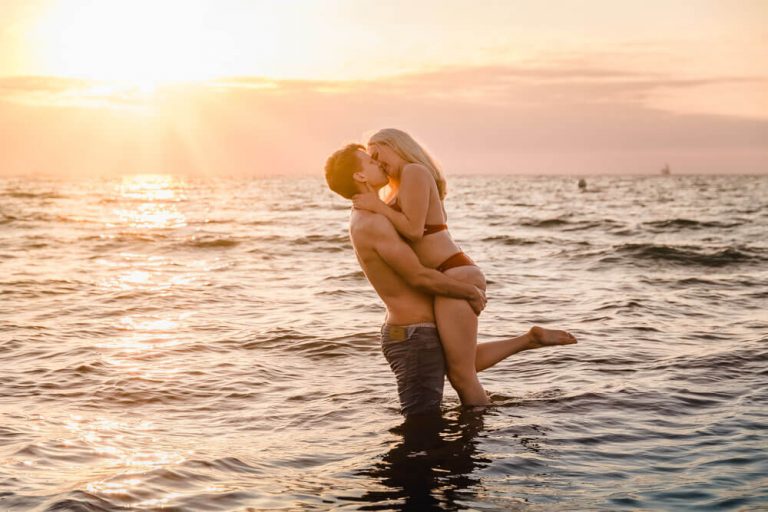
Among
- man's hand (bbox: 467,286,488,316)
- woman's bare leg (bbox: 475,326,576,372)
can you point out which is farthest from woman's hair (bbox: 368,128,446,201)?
woman's bare leg (bbox: 475,326,576,372)

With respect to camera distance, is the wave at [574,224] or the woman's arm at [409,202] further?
the wave at [574,224]

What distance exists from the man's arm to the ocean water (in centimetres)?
119

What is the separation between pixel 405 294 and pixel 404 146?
1.11 m

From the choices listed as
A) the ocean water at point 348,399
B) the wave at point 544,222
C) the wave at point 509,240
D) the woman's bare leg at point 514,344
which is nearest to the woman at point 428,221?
the woman's bare leg at point 514,344

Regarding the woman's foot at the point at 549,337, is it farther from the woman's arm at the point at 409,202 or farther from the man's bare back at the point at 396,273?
the woman's arm at the point at 409,202

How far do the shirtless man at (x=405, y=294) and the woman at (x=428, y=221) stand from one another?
0.24 feet

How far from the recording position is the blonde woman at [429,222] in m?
5.90

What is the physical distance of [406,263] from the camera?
592 centimetres

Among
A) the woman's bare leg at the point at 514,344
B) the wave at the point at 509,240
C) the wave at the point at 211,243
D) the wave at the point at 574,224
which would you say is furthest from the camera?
the wave at the point at 574,224

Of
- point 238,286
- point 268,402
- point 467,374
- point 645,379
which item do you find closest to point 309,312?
point 238,286

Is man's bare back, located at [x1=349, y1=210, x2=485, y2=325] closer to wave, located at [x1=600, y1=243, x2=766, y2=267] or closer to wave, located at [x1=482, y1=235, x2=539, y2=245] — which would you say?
wave, located at [x1=600, y1=243, x2=766, y2=267]

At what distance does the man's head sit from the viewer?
5.92m

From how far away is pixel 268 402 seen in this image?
807cm

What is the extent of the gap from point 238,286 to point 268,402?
8.65m
